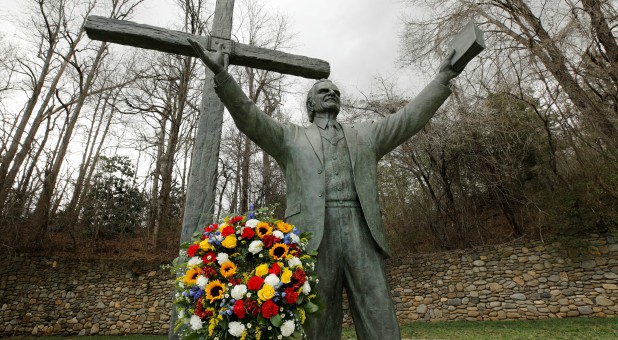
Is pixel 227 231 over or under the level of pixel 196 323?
over

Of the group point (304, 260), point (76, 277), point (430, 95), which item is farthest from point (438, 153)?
point (76, 277)

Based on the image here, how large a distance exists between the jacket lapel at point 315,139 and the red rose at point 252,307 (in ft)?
3.44

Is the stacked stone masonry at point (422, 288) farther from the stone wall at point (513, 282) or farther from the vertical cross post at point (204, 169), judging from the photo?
the vertical cross post at point (204, 169)

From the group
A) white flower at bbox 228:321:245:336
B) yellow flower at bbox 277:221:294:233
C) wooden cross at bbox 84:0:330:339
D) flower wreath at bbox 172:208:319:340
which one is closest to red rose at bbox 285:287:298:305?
flower wreath at bbox 172:208:319:340

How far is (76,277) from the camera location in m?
12.1

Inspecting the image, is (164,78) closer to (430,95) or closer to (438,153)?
(438,153)

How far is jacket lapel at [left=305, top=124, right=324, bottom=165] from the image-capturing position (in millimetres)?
2559

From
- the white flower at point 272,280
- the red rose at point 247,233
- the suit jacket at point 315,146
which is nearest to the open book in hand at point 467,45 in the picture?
the suit jacket at point 315,146

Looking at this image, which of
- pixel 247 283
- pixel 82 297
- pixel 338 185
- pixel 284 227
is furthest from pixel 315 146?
pixel 82 297

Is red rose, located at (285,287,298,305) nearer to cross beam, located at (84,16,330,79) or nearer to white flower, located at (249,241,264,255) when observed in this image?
white flower, located at (249,241,264,255)

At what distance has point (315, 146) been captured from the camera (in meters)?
2.60

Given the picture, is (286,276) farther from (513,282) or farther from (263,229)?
(513,282)

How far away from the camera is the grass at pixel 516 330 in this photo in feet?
24.9

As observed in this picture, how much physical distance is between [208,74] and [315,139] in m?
1.29
